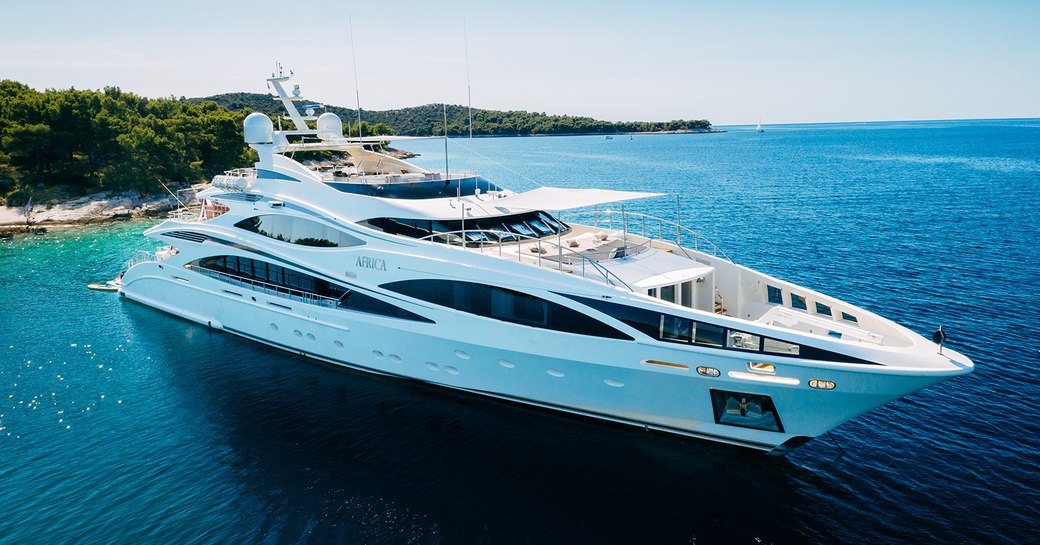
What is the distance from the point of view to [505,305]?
45.5ft

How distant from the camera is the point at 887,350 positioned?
36.3 feet

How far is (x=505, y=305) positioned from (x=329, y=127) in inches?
440

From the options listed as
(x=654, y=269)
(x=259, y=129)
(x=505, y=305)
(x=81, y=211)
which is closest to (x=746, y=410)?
(x=654, y=269)

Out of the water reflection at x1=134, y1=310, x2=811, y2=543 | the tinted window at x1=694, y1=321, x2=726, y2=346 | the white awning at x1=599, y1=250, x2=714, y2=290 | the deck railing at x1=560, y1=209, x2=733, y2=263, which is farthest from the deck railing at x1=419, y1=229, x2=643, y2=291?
the water reflection at x1=134, y1=310, x2=811, y2=543

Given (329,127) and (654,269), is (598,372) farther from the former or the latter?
(329,127)

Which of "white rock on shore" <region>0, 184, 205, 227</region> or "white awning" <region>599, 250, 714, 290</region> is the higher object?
"white awning" <region>599, 250, 714, 290</region>

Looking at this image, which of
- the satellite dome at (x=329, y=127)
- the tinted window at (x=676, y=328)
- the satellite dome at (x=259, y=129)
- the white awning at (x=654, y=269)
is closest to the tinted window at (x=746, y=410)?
the tinted window at (x=676, y=328)

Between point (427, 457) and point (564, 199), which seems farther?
point (564, 199)

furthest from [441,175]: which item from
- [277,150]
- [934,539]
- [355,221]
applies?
[934,539]

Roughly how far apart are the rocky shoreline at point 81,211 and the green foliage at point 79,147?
3.59ft

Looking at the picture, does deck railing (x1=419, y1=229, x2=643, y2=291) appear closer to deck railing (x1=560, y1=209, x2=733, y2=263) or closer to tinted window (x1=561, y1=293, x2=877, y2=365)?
tinted window (x1=561, y1=293, x2=877, y2=365)

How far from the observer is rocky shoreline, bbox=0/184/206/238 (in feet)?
130

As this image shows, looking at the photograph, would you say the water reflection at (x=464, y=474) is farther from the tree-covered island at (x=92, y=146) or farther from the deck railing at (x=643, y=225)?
the tree-covered island at (x=92, y=146)

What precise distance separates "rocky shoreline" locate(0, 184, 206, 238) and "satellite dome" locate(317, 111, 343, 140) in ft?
74.2
